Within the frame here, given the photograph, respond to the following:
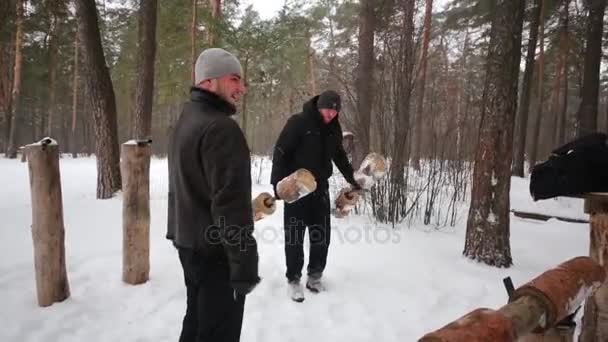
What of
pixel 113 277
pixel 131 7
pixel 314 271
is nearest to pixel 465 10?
pixel 314 271

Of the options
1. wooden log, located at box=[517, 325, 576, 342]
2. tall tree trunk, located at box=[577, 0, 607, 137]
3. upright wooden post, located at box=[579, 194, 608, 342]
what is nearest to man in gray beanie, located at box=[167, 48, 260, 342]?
wooden log, located at box=[517, 325, 576, 342]

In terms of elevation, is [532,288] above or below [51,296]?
above

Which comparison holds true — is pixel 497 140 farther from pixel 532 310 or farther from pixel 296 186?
pixel 532 310

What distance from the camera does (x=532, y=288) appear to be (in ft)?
4.00

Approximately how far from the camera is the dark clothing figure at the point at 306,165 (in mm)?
3227

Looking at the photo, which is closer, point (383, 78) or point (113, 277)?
point (113, 277)

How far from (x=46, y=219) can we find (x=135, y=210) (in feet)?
2.17

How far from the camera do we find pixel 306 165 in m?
3.25

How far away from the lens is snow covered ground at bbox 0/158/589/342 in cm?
276

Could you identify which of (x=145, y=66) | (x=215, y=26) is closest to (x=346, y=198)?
(x=145, y=66)

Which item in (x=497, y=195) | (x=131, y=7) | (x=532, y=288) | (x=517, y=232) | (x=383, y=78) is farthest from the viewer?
(x=131, y=7)

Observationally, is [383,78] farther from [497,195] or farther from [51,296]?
[51,296]

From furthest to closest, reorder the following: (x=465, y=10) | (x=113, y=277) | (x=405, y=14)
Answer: (x=465, y=10), (x=405, y=14), (x=113, y=277)

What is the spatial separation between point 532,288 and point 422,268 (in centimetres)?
296
